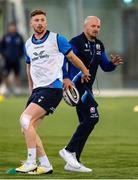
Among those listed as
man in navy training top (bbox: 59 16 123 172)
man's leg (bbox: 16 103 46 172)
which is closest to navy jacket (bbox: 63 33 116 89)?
man in navy training top (bbox: 59 16 123 172)

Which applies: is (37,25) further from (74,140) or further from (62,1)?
(62,1)

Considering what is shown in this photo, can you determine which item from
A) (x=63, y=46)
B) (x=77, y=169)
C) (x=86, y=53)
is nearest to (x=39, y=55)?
(x=63, y=46)

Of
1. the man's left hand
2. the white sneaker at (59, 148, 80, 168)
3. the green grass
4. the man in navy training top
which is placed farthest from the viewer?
the man's left hand

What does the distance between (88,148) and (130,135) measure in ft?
6.76

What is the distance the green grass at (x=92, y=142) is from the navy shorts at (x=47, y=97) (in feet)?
2.75

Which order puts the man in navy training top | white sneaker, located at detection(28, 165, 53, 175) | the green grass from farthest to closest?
the man in navy training top → the green grass → white sneaker, located at detection(28, 165, 53, 175)

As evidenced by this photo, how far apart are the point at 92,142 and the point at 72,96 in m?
Result: 3.83

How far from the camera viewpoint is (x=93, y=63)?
11.0 meters

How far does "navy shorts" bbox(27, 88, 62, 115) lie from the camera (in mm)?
10344

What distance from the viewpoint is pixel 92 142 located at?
14.4 m

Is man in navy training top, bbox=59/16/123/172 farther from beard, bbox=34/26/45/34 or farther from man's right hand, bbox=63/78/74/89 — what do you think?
beard, bbox=34/26/45/34

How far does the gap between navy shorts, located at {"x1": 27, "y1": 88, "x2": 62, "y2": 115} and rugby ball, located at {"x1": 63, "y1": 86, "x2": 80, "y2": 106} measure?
0.14 m

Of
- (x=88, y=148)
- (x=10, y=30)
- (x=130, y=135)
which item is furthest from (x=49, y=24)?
(x=88, y=148)

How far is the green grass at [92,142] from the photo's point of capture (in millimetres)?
10547
